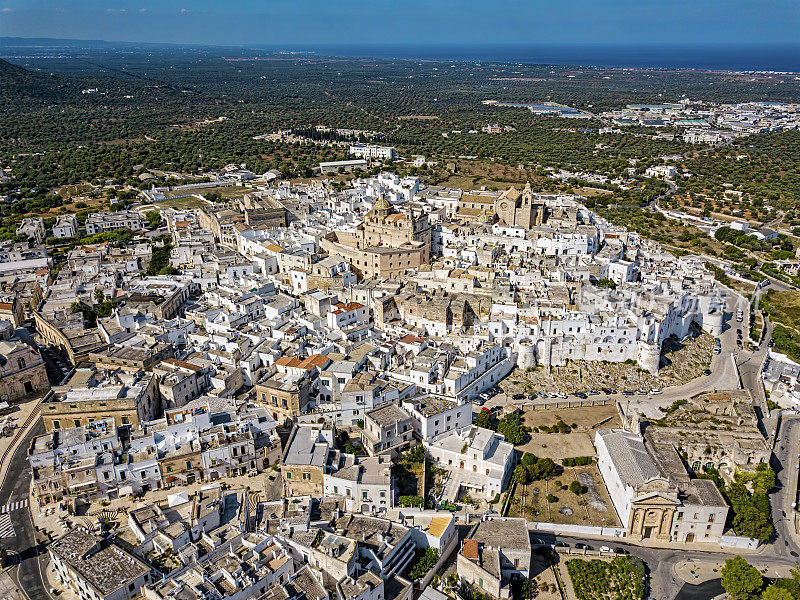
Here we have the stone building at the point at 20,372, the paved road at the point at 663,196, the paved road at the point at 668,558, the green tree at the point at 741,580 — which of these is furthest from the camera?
the paved road at the point at 663,196

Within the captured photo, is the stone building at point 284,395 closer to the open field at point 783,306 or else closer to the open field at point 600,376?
the open field at point 600,376

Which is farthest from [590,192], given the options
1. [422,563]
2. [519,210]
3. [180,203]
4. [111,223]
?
[422,563]

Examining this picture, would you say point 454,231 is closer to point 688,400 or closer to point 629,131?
point 688,400

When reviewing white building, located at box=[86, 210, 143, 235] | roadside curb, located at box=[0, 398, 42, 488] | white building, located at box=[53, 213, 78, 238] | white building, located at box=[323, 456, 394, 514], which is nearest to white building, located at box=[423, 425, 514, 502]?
white building, located at box=[323, 456, 394, 514]

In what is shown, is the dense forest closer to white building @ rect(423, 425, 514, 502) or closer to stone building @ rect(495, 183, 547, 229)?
stone building @ rect(495, 183, 547, 229)

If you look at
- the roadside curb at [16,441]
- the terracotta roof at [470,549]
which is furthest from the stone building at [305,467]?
the roadside curb at [16,441]

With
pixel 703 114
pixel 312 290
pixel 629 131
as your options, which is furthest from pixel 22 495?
pixel 703 114
